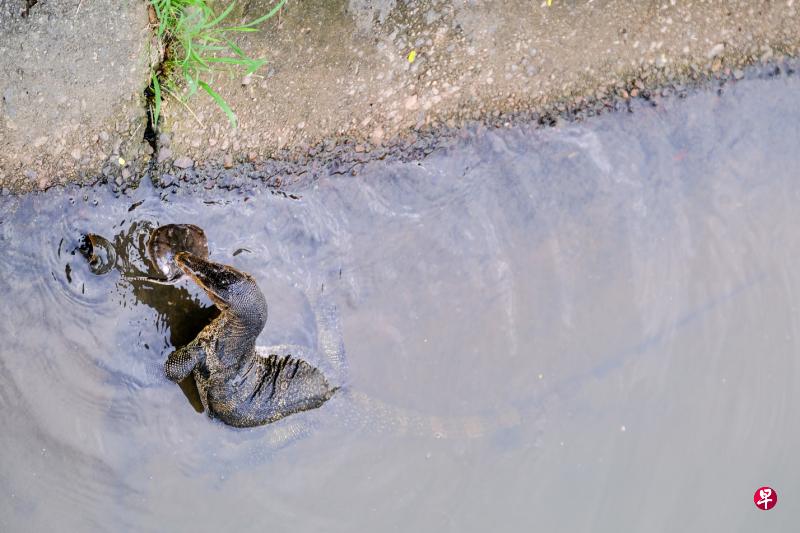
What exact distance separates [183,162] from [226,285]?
0.85 metres

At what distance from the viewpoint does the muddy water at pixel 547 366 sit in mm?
4613

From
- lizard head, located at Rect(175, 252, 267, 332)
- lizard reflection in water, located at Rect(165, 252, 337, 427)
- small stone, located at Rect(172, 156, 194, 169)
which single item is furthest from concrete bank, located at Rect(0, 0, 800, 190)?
lizard reflection in water, located at Rect(165, 252, 337, 427)

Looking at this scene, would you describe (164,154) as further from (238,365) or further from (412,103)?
(412,103)

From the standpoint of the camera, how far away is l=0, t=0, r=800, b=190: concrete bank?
4.20 metres

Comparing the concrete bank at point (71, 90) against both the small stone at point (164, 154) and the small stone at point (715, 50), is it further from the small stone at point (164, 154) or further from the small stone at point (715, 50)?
the small stone at point (715, 50)

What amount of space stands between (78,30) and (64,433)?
2570 mm

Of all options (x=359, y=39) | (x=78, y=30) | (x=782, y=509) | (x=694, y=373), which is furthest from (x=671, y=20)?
(x=78, y=30)

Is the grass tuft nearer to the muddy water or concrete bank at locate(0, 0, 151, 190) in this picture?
concrete bank at locate(0, 0, 151, 190)

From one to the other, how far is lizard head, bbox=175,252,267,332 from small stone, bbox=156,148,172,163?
603mm

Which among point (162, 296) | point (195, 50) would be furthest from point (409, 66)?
point (162, 296)

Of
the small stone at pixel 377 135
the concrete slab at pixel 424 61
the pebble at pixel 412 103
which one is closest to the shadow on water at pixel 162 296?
the concrete slab at pixel 424 61

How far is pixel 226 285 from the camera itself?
13.5 feet

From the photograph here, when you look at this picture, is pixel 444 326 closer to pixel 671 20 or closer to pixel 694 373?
pixel 694 373

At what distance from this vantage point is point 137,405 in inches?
180
